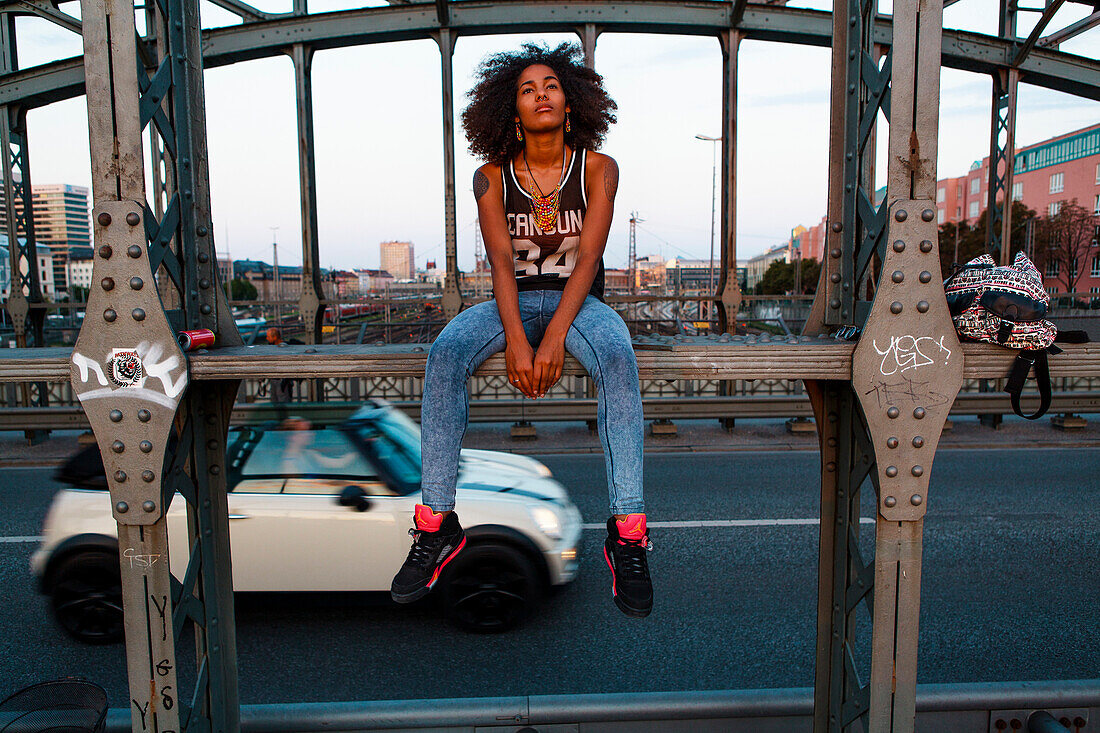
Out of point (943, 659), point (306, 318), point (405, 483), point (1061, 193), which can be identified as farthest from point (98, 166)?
point (1061, 193)

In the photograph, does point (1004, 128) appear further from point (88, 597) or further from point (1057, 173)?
point (1057, 173)

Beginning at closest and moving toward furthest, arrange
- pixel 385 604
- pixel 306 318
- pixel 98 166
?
pixel 98 166 → pixel 385 604 → pixel 306 318

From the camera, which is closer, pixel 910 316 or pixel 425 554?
pixel 910 316

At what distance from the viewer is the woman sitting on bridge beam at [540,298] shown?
2.34 m

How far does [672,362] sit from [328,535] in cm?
351

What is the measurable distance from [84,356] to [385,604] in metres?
3.77

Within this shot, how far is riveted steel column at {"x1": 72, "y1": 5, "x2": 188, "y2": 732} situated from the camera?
207 cm

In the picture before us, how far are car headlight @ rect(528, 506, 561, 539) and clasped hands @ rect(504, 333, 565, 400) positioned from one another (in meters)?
2.76

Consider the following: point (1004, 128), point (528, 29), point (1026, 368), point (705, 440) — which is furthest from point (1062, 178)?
point (1026, 368)

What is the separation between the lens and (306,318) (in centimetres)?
1162

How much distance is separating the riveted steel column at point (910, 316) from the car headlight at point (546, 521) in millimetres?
2963

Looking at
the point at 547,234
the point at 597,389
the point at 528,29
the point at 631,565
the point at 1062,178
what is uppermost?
the point at 1062,178

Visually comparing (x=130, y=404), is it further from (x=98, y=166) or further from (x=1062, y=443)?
(x=1062, y=443)

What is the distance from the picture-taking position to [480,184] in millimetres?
2697
